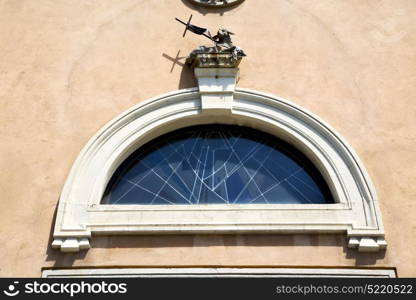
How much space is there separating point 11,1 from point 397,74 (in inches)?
226

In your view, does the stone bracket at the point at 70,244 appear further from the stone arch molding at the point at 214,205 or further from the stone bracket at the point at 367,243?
the stone bracket at the point at 367,243

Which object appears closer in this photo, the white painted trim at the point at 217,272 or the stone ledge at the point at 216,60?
the white painted trim at the point at 217,272

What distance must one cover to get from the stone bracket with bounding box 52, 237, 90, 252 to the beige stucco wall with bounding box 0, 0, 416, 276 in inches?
3.3

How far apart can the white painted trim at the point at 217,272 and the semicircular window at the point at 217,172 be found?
1.06m

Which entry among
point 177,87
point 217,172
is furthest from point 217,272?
point 177,87

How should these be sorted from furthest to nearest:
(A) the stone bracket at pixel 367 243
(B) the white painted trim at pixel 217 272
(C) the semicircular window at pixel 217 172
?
(C) the semicircular window at pixel 217 172 → (A) the stone bracket at pixel 367 243 → (B) the white painted trim at pixel 217 272

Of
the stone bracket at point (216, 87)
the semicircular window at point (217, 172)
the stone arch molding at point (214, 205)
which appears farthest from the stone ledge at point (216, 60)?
the semicircular window at point (217, 172)

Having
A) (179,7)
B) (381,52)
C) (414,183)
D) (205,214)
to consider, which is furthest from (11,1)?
(414,183)

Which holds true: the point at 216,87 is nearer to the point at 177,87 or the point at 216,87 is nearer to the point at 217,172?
the point at 177,87

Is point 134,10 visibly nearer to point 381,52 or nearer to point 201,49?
point 201,49

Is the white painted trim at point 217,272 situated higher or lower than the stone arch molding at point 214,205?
lower

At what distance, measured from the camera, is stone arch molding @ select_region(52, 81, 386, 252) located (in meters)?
6.67

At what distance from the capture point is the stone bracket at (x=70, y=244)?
21.4 feet

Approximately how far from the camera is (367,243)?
21.6 ft
